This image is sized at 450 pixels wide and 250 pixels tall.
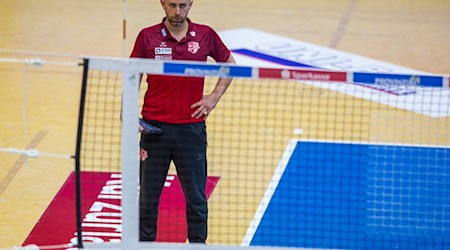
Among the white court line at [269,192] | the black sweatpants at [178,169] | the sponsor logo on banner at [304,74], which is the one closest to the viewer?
the sponsor logo on banner at [304,74]

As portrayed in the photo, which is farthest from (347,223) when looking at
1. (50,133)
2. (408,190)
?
(50,133)

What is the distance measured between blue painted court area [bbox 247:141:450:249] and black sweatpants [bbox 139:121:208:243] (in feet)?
3.87

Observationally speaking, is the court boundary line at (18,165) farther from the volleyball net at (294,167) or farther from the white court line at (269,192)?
the white court line at (269,192)

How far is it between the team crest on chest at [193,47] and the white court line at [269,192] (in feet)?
7.01

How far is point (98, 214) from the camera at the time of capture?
10.7 metres

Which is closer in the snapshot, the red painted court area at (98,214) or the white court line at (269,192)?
the red painted court area at (98,214)

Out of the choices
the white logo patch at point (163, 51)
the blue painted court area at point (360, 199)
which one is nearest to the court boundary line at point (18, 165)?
the blue painted court area at point (360, 199)

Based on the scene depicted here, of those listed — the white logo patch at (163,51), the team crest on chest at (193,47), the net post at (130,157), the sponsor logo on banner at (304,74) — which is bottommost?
the net post at (130,157)

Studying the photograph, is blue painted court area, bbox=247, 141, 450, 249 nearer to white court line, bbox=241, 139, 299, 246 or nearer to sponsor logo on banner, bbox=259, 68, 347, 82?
white court line, bbox=241, 139, 299, 246

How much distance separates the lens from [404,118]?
14.1 metres

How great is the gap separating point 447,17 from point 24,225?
11.3 meters

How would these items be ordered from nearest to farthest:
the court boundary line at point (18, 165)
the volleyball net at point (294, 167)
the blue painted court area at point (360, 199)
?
the volleyball net at point (294, 167) → the blue painted court area at point (360, 199) → the court boundary line at point (18, 165)

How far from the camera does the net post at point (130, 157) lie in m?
7.59

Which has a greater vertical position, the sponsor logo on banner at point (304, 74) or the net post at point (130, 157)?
the sponsor logo on banner at point (304, 74)
